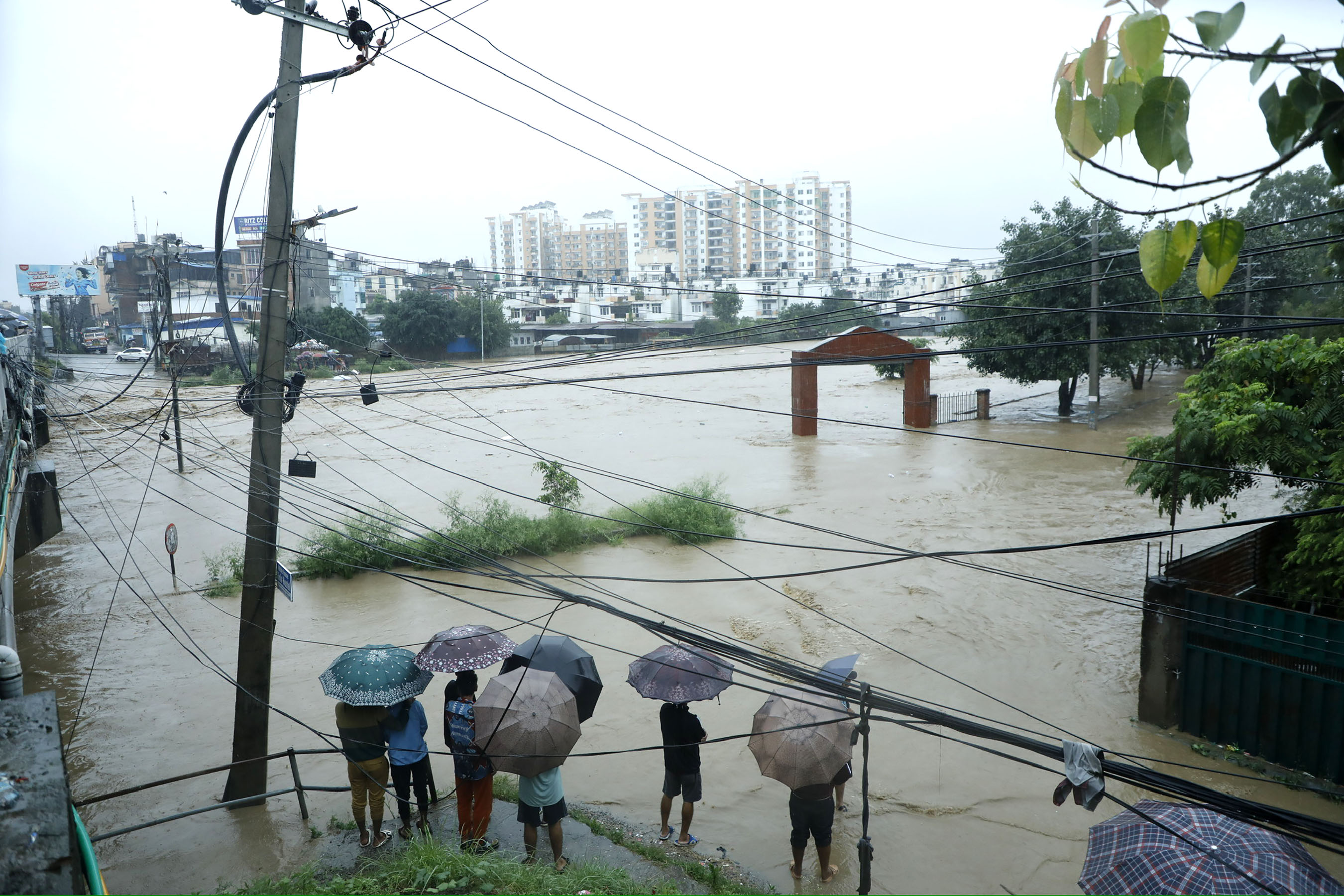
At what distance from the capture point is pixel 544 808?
6.35 metres

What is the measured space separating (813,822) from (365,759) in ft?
11.0

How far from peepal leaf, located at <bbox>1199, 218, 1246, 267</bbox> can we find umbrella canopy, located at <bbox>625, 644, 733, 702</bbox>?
4.95m

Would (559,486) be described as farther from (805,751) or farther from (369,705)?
(805,751)

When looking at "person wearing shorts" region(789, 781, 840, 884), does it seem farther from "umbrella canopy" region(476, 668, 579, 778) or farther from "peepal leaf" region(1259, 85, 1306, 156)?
"peepal leaf" region(1259, 85, 1306, 156)

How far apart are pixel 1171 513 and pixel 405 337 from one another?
2175 inches

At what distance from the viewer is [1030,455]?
2477cm

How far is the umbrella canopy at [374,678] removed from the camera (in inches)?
249

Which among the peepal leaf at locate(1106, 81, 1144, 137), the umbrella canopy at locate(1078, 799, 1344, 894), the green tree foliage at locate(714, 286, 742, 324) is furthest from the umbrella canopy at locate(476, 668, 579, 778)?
the green tree foliage at locate(714, 286, 742, 324)

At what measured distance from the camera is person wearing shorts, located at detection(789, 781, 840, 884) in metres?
6.05

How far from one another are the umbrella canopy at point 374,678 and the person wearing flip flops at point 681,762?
6.10 ft

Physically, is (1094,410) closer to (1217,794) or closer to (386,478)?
(386,478)

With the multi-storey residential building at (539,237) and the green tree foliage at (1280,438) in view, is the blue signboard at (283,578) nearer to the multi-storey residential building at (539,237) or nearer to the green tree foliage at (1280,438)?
the green tree foliage at (1280,438)

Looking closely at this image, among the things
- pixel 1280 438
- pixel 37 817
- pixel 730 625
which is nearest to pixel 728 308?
pixel 730 625

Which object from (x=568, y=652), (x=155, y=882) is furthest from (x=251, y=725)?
(x=568, y=652)
